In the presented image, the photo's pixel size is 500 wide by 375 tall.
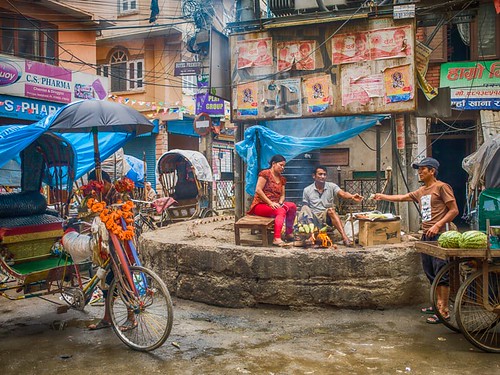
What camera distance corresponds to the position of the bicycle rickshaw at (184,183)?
45.6 ft

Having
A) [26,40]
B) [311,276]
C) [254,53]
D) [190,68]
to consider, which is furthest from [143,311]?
[26,40]

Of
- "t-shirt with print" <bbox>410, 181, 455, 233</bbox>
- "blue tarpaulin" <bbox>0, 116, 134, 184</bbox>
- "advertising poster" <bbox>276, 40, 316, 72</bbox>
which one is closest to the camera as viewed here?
"blue tarpaulin" <bbox>0, 116, 134, 184</bbox>

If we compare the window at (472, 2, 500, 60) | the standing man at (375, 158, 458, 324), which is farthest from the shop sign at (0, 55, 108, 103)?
the standing man at (375, 158, 458, 324)

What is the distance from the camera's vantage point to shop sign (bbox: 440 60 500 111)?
45.5ft

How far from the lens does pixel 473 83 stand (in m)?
14.1

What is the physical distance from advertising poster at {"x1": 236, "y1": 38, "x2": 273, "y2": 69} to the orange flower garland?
4.52m

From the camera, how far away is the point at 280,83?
850cm

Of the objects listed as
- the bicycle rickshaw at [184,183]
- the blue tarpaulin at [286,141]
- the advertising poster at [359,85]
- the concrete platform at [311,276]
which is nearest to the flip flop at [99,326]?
the concrete platform at [311,276]

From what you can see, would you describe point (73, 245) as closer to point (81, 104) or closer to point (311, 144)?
point (81, 104)

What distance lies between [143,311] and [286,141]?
4.48 meters

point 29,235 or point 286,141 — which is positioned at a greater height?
point 286,141

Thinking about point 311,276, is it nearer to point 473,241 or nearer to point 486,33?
point 473,241

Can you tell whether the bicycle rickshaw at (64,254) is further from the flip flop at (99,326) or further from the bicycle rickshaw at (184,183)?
the bicycle rickshaw at (184,183)

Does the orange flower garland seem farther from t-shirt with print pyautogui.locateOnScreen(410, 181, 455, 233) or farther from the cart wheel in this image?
t-shirt with print pyautogui.locateOnScreen(410, 181, 455, 233)
